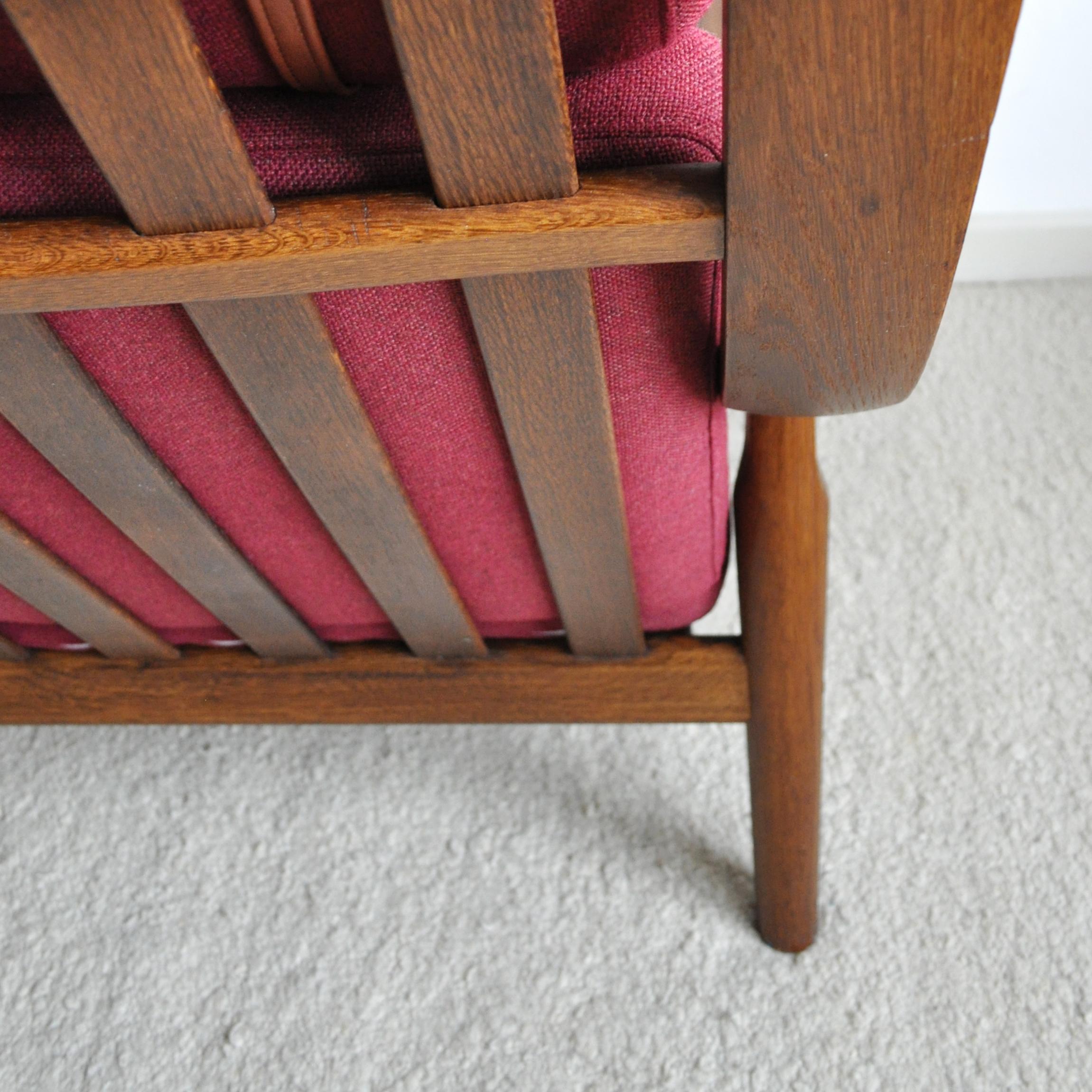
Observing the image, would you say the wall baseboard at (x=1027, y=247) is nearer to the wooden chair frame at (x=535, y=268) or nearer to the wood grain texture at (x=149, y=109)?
the wooden chair frame at (x=535, y=268)

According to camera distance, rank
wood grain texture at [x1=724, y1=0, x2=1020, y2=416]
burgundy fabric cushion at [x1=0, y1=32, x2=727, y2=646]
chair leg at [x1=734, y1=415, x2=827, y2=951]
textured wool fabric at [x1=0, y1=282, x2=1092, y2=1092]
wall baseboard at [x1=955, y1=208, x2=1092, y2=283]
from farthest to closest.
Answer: wall baseboard at [x1=955, y1=208, x2=1092, y2=283]
textured wool fabric at [x1=0, y1=282, x2=1092, y2=1092]
chair leg at [x1=734, y1=415, x2=827, y2=951]
burgundy fabric cushion at [x1=0, y1=32, x2=727, y2=646]
wood grain texture at [x1=724, y1=0, x2=1020, y2=416]

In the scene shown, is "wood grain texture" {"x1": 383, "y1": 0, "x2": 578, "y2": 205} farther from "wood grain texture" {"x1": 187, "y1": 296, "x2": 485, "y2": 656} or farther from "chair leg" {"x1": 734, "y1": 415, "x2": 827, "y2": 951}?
"chair leg" {"x1": 734, "y1": 415, "x2": 827, "y2": 951}

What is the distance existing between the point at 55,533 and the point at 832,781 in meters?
0.75

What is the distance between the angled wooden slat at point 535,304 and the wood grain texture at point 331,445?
8cm

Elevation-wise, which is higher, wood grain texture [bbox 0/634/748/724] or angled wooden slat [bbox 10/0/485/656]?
angled wooden slat [bbox 10/0/485/656]

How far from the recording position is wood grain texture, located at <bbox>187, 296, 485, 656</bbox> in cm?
51

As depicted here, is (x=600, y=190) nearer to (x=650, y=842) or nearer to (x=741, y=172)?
(x=741, y=172)

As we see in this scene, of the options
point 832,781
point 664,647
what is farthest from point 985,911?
point 664,647

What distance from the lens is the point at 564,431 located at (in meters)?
0.57

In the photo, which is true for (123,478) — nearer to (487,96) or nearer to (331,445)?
(331,445)

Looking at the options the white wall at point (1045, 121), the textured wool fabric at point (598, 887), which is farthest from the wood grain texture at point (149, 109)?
the white wall at point (1045, 121)

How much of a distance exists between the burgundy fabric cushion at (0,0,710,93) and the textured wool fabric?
2.50ft

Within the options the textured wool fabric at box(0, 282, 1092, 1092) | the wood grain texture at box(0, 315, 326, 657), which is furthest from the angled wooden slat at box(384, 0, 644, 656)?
the textured wool fabric at box(0, 282, 1092, 1092)

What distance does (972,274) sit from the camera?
59.3 inches
